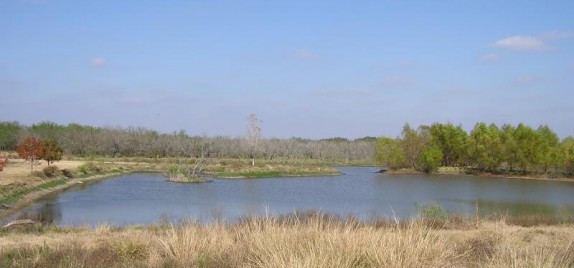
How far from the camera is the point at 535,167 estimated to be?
7444 cm

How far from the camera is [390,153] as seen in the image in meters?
86.5

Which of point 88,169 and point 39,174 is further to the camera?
point 88,169

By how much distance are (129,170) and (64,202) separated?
130ft

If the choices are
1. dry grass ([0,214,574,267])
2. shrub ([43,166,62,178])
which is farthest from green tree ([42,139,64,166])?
dry grass ([0,214,574,267])

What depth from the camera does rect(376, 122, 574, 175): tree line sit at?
73.4m

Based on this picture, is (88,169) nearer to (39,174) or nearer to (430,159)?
(39,174)

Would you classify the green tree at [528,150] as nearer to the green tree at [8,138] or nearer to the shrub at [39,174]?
the shrub at [39,174]

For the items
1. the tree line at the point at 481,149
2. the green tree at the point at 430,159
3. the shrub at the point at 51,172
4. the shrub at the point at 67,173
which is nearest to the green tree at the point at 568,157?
the tree line at the point at 481,149

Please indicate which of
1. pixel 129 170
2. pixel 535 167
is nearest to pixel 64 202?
pixel 129 170

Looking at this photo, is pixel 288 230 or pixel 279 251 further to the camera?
pixel 288 230

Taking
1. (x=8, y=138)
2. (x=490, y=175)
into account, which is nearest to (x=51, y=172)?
(x=490, y=175)

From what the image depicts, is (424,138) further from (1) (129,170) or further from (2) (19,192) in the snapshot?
(2) (19,192)

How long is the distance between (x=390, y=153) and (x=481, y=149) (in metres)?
14.1

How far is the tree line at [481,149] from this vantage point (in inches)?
2889
